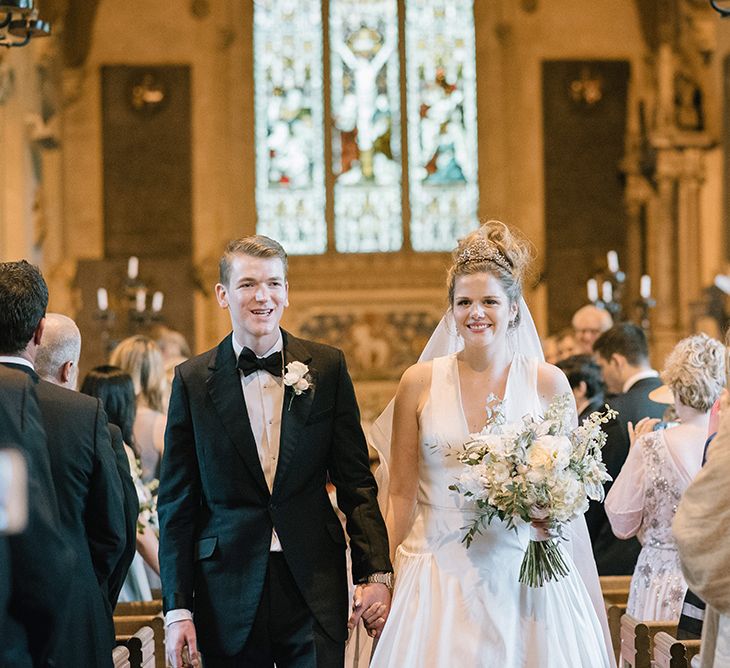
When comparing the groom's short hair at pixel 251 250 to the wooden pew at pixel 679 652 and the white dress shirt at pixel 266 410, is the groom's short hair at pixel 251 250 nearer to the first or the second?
the white dress shirt at pixel 266 410

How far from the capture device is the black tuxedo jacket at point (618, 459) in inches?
247

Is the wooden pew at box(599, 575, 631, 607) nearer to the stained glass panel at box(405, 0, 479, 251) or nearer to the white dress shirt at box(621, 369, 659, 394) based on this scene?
the white dress shirt at box(621, 369, 659, 394)

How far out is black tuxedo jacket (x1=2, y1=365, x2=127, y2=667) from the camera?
3.22 meters

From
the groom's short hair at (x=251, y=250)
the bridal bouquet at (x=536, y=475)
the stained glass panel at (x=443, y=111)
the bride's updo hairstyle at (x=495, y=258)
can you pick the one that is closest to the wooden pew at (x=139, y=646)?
the bridal bouquet at (x=536, y=475)

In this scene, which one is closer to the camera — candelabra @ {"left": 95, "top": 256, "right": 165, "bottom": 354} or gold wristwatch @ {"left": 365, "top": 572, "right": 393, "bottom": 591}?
gold wristwatch @ {"left": 365, "top": 572, "right": 393, "bottom": 591}

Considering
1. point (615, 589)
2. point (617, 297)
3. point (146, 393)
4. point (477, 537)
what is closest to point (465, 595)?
point (477, 537)

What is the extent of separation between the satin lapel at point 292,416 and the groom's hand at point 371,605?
0.38 meters

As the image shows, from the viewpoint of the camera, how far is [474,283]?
4062 mm

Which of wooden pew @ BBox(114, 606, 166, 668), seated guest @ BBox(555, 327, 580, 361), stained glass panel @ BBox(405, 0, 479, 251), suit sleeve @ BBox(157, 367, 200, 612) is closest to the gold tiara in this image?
suit sleeve @ BBox(157, 367, 200, 612)

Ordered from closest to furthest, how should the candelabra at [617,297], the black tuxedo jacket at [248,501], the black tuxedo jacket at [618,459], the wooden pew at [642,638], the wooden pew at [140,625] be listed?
the black tuxedo jacket at [248,501]
the wooden pew at [642,638]
the wooden pew at [140,625]
the black tuxedo jacket at [618,459]
the candelabra at [617,297]

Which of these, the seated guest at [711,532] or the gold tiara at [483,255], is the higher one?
the gold tiara at [483,255]

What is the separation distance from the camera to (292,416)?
3770mm

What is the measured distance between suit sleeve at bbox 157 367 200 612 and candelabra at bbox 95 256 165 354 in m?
8.33

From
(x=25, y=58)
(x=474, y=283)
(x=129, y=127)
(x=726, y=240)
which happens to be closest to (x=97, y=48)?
(x=129, y=127)
